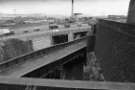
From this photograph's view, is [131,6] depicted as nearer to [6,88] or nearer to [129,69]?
[129,69]

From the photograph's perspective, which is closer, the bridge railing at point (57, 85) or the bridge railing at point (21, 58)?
the bridge railing at point (57, 85)

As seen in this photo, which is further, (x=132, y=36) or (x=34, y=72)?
(x=34, y=72)

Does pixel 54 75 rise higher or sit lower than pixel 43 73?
lower

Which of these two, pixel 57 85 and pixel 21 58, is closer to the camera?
pixel 57 85

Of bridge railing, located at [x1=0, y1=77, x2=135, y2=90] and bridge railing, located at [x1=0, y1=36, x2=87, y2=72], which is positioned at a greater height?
bridge railing, located at [x1=0, y1=77, x2=135, y2=90]

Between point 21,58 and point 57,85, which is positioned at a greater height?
point 57,85

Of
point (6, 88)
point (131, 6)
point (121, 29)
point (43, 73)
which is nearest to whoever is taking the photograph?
point (6, 88)

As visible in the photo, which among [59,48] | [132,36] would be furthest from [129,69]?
[59,48]

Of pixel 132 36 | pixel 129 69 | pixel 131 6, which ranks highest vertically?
pixel 131 6

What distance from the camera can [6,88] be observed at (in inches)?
90.5

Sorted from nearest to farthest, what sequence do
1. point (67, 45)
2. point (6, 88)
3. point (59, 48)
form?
1. point (6, 88)
2. point (59, 48)
3. point (67, 45)

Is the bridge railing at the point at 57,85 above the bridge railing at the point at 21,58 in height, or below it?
above

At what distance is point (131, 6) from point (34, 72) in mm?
5182

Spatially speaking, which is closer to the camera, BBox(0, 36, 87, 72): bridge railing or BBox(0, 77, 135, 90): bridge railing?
BBox(0, 77, 135, 90): bridge railing
